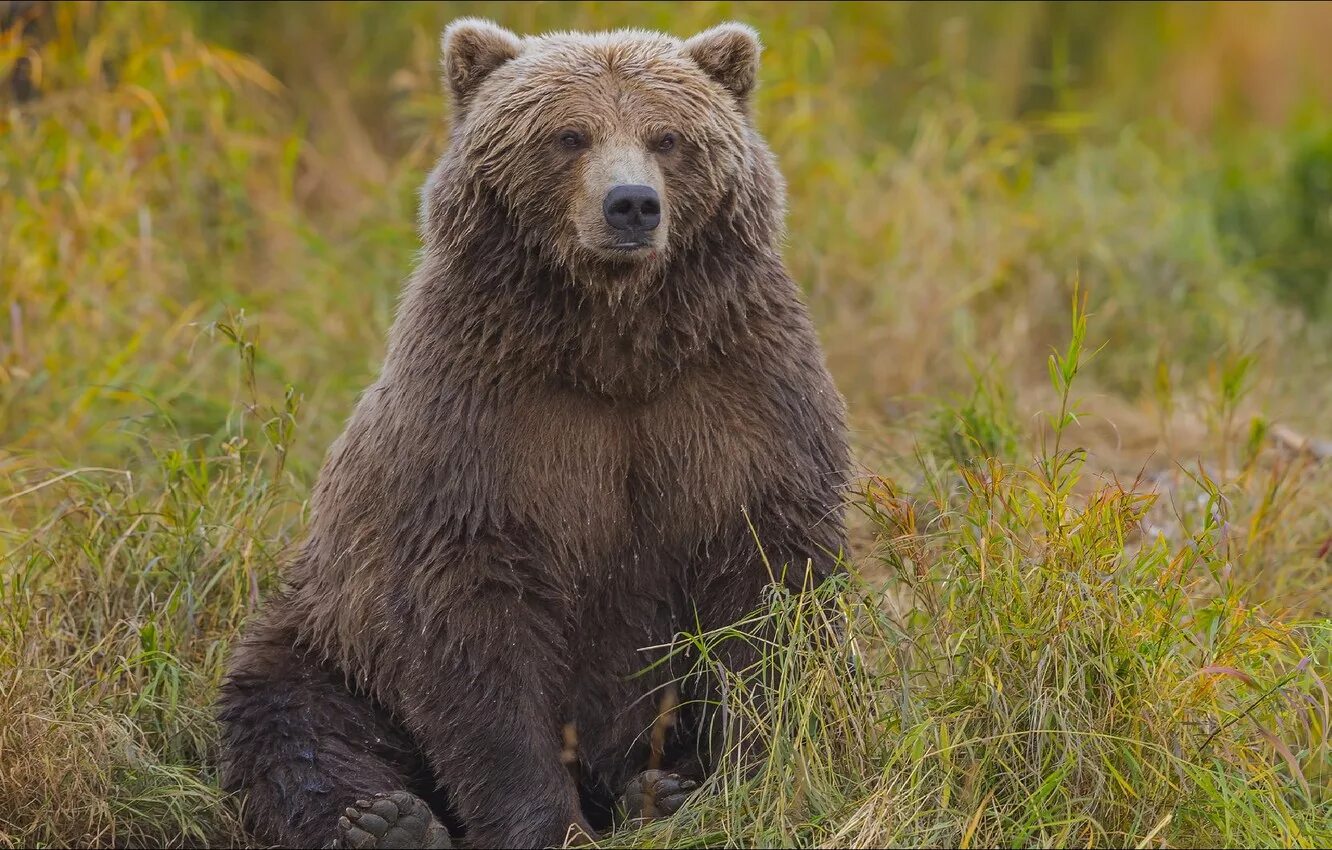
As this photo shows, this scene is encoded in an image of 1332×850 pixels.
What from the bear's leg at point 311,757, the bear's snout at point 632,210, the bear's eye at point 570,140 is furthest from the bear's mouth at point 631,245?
the bear's leg at point 311,757

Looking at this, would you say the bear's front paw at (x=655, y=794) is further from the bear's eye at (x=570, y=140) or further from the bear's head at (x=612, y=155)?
the bear's eye at (x=570, y=140)

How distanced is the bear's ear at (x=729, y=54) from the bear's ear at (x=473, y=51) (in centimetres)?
48

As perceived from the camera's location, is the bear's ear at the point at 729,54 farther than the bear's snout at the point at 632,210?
Yes

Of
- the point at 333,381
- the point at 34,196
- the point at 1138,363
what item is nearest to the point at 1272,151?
the point at 1138,363

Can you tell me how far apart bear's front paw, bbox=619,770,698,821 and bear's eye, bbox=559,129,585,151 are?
5.03ft

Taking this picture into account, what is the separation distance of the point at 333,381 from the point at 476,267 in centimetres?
259

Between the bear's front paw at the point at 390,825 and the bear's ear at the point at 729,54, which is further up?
the bear's ear at the point at 729,54

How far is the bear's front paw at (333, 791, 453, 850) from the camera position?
412 centimetres

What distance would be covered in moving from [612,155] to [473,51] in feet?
2.03

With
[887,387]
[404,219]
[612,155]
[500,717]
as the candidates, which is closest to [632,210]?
[612,155]

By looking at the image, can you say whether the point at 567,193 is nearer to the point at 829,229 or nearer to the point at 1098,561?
the point at 1098,561

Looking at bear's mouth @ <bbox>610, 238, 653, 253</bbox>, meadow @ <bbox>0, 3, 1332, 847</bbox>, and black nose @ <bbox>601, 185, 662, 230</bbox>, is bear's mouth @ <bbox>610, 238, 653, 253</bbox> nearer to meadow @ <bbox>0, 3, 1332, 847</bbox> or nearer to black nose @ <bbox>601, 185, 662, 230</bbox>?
black nose @ <bbox>601, 185, 662, 230</bbox>

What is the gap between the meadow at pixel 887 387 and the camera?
3664 mm

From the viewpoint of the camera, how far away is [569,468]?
4.24m
